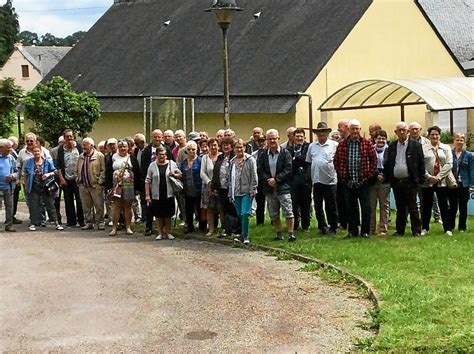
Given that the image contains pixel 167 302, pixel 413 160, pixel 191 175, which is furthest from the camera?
pixel 191 175

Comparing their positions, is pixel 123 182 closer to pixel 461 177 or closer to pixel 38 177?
pixel 38 177

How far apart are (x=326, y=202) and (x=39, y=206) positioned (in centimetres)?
638

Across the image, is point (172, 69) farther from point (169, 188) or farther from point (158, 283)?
point (158, 283)

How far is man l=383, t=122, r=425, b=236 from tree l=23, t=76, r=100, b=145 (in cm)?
2276

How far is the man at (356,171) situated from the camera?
1420cm

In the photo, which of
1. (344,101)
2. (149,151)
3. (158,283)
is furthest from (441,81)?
(158,283)

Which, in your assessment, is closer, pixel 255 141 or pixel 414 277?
pixel 414 277

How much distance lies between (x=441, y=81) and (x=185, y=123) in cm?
705

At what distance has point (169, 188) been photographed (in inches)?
619

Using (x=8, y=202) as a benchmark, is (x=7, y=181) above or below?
above

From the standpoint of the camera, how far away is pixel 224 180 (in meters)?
15.2

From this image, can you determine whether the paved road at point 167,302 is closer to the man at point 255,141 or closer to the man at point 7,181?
the man at point 7,181

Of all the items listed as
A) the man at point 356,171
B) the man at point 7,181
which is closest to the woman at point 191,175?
the man at point 356,171

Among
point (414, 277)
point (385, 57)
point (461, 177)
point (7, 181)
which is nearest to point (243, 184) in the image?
point (461, 177)
